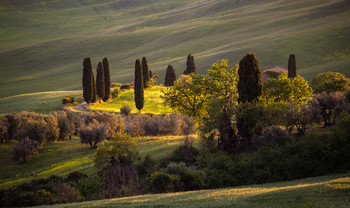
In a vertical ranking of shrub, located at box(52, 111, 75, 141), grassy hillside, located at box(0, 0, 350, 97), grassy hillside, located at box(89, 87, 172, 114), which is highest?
grassy hillside, located at box(0, 0, 350, 97)

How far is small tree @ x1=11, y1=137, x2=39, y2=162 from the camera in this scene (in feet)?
84.1

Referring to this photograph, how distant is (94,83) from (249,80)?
34708 millimetres

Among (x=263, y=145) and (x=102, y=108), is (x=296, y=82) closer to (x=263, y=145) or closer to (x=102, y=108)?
(x=263, y=145)

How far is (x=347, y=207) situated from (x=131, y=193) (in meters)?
12.0

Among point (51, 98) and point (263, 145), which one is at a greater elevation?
point (51, 98)

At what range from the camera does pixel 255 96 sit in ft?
86.3

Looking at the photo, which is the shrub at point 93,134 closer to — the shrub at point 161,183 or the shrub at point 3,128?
the shrub at point 3,128

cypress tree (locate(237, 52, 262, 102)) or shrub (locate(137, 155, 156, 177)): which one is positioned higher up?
cypress tree (locate(237, 52, 262, 102))

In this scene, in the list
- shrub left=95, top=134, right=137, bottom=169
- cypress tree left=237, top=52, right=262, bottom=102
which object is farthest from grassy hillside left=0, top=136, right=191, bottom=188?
cypress tree left=237, top=52, right=262, bottom=102

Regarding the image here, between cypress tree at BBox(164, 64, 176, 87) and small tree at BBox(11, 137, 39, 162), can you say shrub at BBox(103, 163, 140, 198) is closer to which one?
small tree at BBox(11, 137, 39, 162)

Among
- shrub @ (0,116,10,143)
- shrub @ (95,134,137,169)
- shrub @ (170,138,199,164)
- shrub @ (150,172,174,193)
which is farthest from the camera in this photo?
shrub @ (0,116,10,143)

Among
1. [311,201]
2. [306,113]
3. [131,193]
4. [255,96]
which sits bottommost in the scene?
[131,193]

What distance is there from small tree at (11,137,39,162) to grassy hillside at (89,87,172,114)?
2166 cm

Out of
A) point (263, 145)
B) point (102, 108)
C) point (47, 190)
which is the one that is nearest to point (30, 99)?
point (102, 108)
